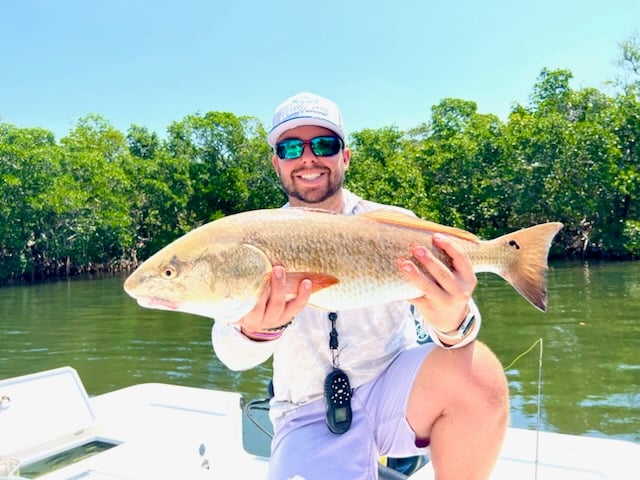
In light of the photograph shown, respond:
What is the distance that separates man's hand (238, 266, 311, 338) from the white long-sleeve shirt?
0.34 metres

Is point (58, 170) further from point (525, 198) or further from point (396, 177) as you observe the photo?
point (525, 198)

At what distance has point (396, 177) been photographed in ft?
115

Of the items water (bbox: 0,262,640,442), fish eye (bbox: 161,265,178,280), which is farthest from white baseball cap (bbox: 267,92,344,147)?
water (bbox: 0,262,640,442)

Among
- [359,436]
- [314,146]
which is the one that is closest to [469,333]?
[359,436]

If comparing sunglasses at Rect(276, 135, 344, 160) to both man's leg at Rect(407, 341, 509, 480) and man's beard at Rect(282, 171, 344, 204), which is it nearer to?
man's beard at Rect(282, 171, 344, 204)

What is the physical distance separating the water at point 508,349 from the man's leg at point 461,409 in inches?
208

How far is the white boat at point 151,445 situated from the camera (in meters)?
3.45

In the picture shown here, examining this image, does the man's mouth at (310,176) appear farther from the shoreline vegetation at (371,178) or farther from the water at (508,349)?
the shoreline vegetation at (371,178)

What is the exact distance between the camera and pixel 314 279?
2.20 metres

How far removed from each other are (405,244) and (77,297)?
24447 millimetres

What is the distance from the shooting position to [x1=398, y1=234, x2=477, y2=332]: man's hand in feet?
7.48

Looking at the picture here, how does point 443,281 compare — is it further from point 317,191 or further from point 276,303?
point 317,191

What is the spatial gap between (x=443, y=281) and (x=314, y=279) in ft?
1.68

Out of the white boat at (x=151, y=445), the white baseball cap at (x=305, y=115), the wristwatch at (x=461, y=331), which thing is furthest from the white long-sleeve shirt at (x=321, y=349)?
the white boat at (x=151, y=445)
